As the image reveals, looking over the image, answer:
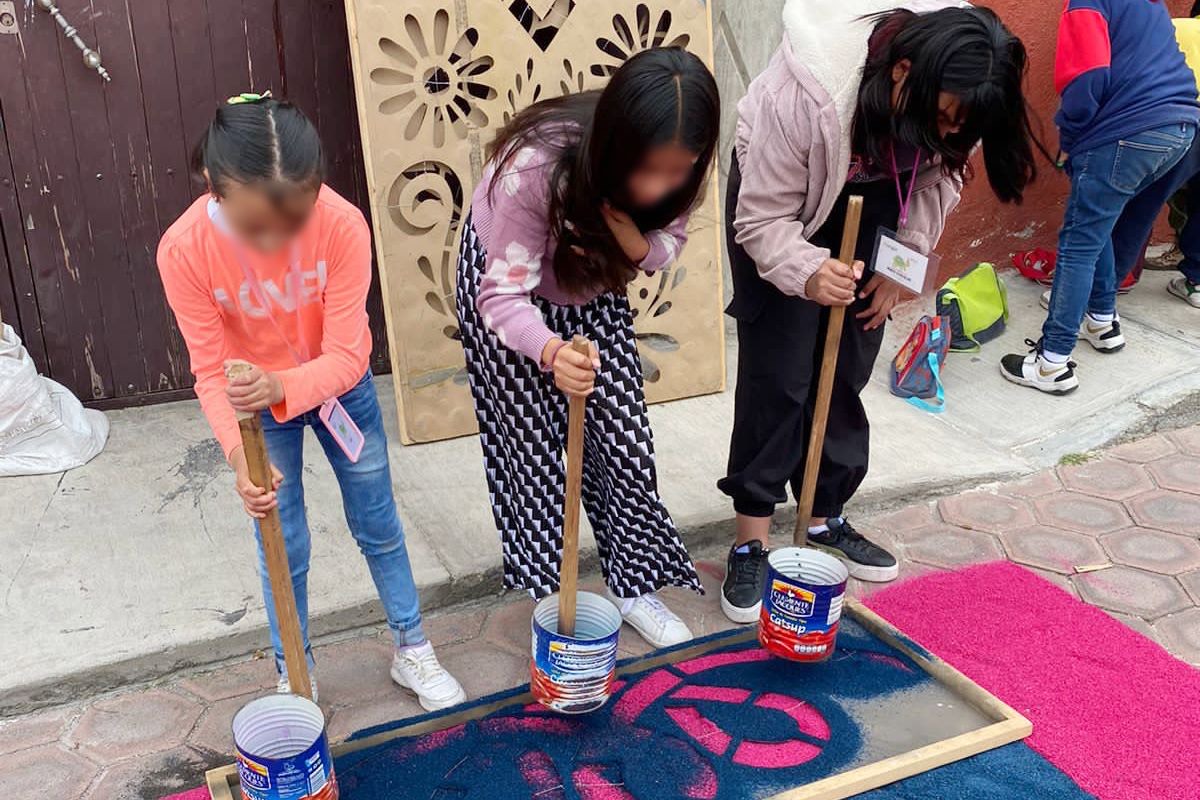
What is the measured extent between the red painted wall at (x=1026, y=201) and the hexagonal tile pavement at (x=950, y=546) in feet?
5.48

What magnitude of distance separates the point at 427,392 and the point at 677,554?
1149 mm

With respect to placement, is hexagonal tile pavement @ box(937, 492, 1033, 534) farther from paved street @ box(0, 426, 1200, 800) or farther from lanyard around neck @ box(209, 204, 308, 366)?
lanyard around neck @ box(209, 204, 308, 366)

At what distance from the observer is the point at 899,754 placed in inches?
89.1

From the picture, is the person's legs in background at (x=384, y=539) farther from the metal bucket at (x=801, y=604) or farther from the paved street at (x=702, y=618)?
the metal bucket at (x=801, y=604)

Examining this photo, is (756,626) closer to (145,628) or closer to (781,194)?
(781,194)

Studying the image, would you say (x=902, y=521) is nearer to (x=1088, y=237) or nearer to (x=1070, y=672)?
(x=1070, y=672)

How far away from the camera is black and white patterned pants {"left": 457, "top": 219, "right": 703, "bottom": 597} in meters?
2.23

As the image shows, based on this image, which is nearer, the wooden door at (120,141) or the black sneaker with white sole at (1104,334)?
the wooden door at (120,141)

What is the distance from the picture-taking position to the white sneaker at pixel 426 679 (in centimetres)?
238

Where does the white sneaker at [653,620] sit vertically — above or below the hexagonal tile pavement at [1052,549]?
above

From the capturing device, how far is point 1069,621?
2.74 m

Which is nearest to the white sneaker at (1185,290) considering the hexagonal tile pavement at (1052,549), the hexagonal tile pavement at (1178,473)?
the hexagonal tile pavement at (1178,473)

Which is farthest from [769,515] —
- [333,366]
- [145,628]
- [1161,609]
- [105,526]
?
[105,526]

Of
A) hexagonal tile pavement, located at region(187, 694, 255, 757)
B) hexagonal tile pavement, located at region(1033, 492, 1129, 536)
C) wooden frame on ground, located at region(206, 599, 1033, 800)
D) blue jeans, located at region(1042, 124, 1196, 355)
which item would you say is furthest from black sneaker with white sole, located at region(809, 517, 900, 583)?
hexagonal tile pavement, located at region(187, 694, 255, 757)
